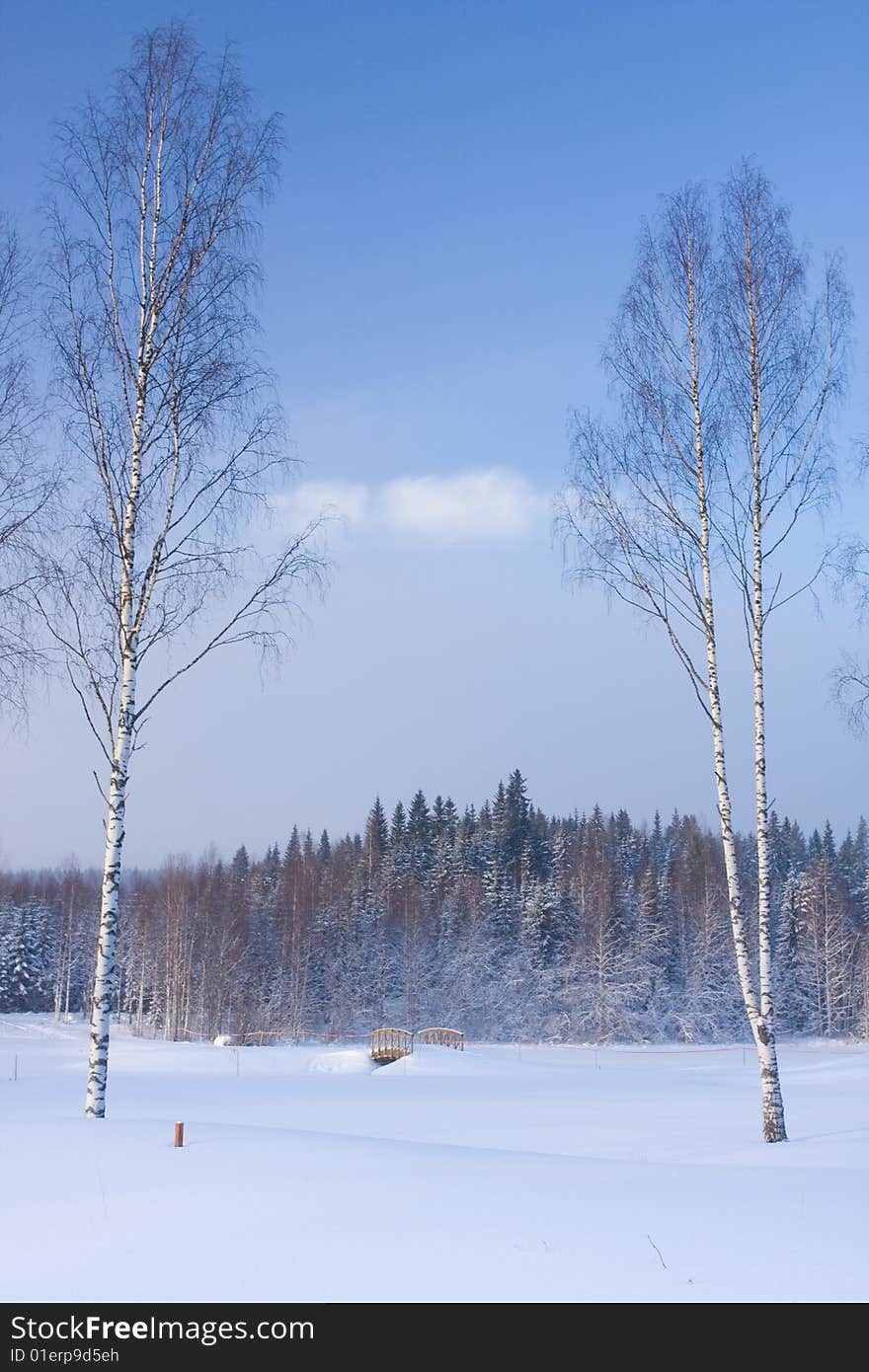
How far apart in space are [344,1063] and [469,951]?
3052 centimetres

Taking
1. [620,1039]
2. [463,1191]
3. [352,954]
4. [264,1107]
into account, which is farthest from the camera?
[352,954]

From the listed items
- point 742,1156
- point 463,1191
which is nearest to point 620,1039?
point 742,1156

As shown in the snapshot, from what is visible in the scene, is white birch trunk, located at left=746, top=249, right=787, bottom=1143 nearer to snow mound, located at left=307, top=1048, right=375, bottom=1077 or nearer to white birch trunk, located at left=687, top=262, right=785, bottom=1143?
white birch trunk, located at left=687, top=262, right=785, bottom=1143

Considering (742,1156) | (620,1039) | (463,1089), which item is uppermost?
(742,1156)

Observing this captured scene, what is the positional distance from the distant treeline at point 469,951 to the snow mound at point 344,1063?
2124 cm

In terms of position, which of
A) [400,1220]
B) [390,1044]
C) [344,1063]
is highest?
[400,1220]

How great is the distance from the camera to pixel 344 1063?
1375 inches

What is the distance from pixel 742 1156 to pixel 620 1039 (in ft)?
166

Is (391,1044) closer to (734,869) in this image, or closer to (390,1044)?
(390,1044)

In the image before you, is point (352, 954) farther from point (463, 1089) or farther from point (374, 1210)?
point (374, 1210)

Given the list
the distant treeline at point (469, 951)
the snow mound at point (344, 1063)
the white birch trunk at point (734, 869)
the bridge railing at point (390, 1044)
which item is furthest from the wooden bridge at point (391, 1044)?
the white birch trunk at point (734, 869)

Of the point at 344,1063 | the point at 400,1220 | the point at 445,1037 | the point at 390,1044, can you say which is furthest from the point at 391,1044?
the point at 400,1220
